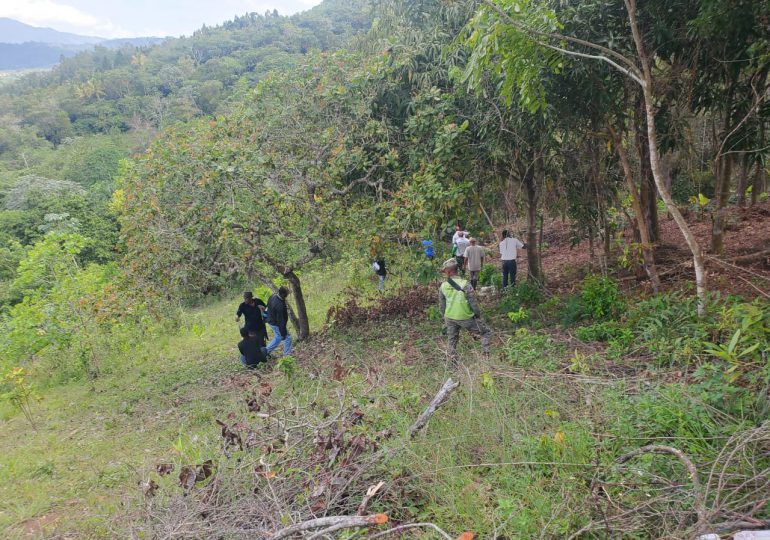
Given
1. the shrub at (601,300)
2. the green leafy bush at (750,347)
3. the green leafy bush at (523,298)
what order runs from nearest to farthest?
the green leafy bush at (750,347) < the shrub at (601,300) < the green leafy bush at (523,298)

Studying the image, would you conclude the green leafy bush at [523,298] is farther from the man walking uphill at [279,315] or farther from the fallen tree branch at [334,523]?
the fallen tree branch at [334,523]

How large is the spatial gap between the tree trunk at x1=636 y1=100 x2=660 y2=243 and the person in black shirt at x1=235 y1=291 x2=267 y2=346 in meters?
6.29

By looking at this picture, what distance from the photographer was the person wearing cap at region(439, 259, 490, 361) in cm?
631

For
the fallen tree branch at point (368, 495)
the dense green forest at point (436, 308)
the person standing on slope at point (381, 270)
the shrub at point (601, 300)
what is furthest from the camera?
the person standing on slope at point (381, 270)

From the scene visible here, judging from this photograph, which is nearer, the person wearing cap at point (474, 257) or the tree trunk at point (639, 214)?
the tree trunk at point (639, 214)

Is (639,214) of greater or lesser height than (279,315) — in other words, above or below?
above

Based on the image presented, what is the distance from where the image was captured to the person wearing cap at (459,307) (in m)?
6.31

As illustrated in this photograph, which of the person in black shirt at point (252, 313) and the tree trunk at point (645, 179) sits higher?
the tree trunk at point (645, 179)

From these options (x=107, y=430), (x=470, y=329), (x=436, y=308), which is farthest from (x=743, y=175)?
(x=107, y=430)

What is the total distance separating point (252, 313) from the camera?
847cm

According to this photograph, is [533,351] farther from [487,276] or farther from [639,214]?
[487,276]

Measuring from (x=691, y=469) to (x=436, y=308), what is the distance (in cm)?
620

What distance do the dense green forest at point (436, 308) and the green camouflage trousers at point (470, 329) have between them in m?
0.32

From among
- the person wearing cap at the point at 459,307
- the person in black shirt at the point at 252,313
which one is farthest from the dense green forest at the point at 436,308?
the person in black shirt at the point at 252,313
